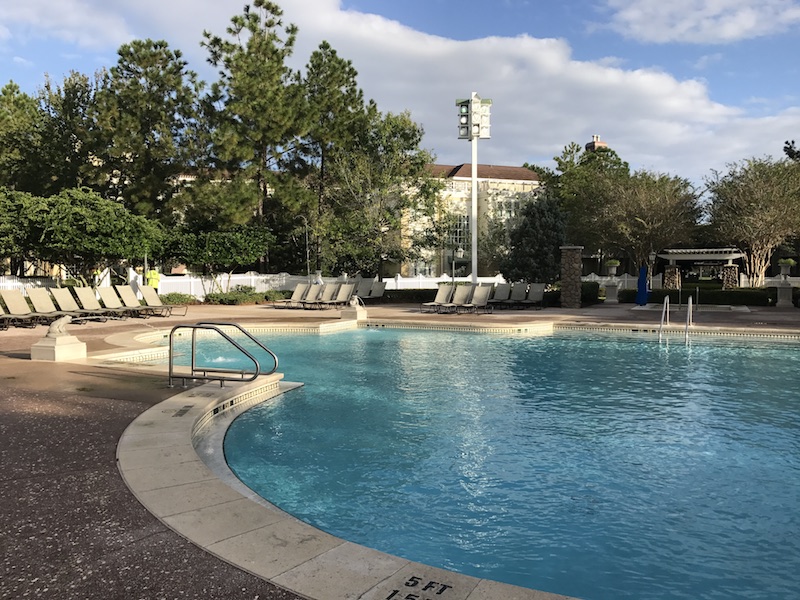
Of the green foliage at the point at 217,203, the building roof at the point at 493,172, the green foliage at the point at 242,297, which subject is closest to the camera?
the green foliage at the point at 242,297

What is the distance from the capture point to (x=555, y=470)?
19.7ft

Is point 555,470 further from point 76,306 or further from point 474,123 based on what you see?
point 474,123

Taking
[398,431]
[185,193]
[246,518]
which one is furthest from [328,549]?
[185,193]

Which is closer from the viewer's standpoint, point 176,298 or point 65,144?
point 176,298

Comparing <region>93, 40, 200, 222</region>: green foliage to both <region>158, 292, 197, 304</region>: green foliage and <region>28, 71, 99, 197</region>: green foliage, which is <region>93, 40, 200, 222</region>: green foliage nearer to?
<region>28, 71, 99, 197</region>: green foliage

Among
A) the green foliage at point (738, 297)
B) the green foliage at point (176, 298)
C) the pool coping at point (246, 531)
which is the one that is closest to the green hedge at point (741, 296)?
the green foliage at point (738, 297)

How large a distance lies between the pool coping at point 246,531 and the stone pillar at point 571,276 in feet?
65.4

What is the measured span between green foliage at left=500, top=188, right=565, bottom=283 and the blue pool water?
20246 mm

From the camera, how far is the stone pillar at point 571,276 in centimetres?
2445

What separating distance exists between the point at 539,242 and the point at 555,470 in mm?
26482

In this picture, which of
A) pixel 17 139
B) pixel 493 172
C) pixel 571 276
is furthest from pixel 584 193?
pixel 17 139

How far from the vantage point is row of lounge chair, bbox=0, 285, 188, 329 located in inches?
616

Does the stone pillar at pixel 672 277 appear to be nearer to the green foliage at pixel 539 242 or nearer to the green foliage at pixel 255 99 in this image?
the green foliage at pixel 539 242

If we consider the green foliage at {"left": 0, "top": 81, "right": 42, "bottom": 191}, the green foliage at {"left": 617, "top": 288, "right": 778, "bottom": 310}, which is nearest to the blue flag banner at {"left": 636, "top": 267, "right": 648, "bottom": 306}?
the green foliage at {"left": 617, "top": 288, "right": 778, "bottom": 310}
